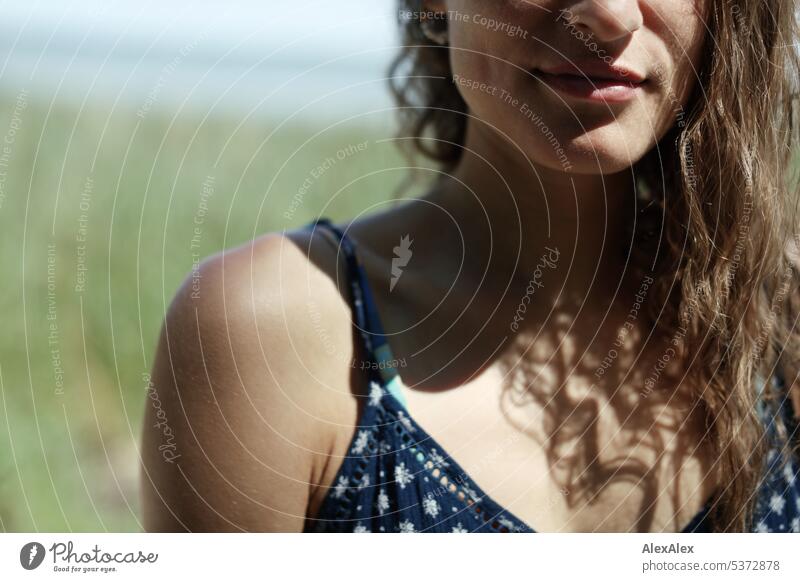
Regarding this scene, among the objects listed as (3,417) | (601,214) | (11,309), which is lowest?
(3,417)

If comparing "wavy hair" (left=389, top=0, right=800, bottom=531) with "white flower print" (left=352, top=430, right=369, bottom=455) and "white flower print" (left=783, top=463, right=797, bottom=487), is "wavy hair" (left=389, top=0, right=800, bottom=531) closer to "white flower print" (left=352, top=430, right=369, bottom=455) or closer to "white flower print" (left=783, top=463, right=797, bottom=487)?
"white flower print" (left=783, top=463, right=797, bottom=487)

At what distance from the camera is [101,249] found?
105 centimetres

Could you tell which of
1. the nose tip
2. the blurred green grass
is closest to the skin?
the nose tip

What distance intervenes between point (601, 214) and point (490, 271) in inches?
4.0

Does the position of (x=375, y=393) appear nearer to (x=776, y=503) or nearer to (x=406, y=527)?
(x=406, y=527)

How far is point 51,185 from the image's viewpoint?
0.96 m

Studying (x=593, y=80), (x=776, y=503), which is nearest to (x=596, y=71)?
(x=593, y=80)

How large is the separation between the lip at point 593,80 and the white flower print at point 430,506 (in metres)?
0.28

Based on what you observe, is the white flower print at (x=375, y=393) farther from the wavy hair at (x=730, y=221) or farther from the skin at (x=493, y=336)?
the wavy hair at (x=730, y=221)

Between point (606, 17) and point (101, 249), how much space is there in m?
0.79

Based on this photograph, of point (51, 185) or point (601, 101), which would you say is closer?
point (601, 101)

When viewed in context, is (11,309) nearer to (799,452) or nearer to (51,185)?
(51,185)
